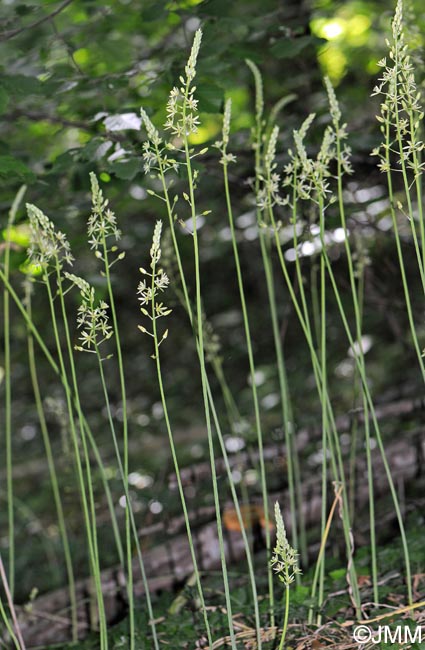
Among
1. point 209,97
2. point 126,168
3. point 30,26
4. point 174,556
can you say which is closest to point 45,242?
point 126,168

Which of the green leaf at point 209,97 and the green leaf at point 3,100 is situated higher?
the green leaf at point 3,100

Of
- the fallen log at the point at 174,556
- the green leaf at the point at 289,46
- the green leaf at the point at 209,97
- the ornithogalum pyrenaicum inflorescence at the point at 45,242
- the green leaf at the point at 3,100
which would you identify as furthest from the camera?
the fallen log at the point at 174,556

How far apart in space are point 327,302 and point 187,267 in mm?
877

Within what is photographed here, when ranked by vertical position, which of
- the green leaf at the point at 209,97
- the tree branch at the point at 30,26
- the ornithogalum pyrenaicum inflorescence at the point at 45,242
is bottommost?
the ornithogalum pyrenaicum inflorescence at the point at 45,242

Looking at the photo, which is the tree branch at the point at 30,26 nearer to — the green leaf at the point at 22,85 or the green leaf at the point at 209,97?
the green leaf at the point at 22,85

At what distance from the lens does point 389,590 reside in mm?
1629

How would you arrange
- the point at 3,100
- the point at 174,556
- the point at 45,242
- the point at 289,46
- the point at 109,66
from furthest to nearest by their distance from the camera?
1. the point at 109,66
2. the point at 174,556
3. the point at 289,46
4. the point at 3,100
5. the point at 45,242

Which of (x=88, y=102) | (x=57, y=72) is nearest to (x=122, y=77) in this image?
(x=57, y=72)

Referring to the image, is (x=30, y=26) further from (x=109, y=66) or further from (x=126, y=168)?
(x=109, y=66)

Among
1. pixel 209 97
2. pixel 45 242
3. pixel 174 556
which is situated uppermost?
pixel 209 97

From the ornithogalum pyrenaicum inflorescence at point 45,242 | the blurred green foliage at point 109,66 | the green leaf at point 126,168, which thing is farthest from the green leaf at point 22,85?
the ornithogalum pyrenaicum inflorescence at point 45,242

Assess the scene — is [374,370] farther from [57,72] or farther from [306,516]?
[57,72]

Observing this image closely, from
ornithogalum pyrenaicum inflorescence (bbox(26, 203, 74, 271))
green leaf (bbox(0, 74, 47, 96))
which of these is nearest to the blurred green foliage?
green leaf (bbox(0, 74, 47, 96))

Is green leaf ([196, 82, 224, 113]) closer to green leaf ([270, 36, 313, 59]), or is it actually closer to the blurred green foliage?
the blurred green foliage
